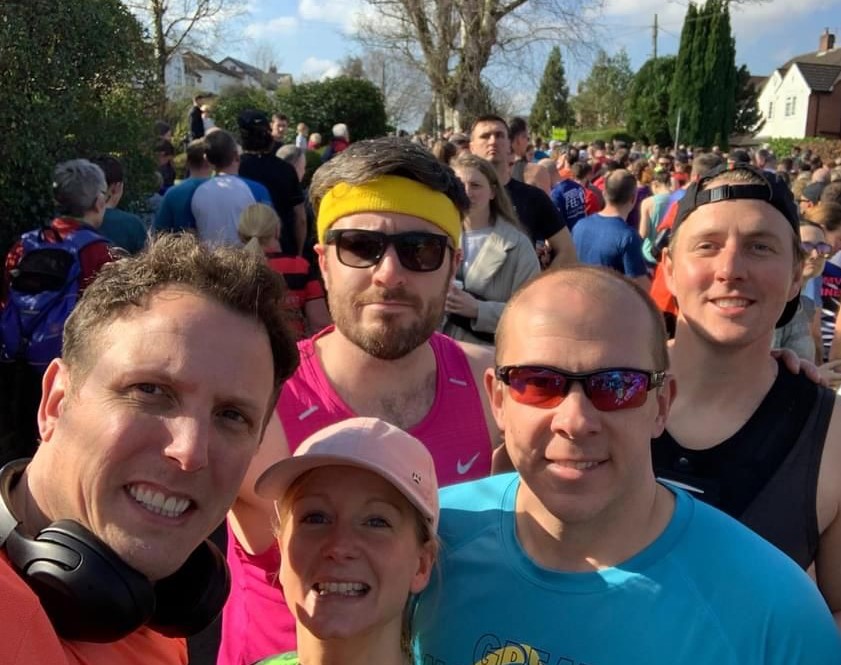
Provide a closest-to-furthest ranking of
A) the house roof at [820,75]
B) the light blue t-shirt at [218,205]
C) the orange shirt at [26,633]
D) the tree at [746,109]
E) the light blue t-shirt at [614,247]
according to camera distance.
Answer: the orange shirt at [26,633] → the light blue t-shirt at [218,205] → the light blue t-shirt at [614,247] → the tree at [746,109] → the house roof at [820,75]

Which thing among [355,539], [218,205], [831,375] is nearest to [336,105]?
[218,205]

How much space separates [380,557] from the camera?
4.91ft

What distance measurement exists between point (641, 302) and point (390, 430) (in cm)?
60

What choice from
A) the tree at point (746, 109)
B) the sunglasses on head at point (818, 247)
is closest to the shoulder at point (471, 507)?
the sunglasses on head at point (818, 247)

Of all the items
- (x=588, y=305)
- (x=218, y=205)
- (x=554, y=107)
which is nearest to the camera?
(x=588, y=305)

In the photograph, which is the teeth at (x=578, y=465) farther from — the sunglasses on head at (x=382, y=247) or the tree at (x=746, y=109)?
the tree at (x=746, y=109)

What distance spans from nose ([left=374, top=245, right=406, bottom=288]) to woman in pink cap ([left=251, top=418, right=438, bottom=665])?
68cm

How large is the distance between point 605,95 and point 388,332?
74937 millimetres

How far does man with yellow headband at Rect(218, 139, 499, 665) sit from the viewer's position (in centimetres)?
211

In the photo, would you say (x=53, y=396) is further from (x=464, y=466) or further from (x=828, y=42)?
(x=828, y=42)

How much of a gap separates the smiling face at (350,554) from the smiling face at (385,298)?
691 millimetres

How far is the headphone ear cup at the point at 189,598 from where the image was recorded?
1410mm

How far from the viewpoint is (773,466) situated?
1.84 metres

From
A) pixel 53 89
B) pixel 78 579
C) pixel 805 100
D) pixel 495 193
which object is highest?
pixel 805 100
